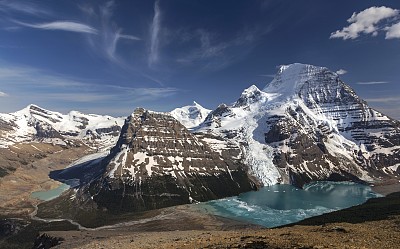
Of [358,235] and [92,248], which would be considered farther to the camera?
[92,248]

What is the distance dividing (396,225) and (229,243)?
3441 centimetres

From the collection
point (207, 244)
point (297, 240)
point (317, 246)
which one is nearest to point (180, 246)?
point (207, 244)

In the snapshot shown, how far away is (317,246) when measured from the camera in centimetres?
4975

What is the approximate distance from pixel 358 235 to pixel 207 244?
2623cm

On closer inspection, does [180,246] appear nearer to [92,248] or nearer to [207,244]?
[207,244]

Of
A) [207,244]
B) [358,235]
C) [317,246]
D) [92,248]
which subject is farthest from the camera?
A: [92,248]

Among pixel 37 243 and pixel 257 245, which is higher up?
pixel 257 245

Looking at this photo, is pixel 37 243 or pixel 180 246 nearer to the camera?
pixel 180 246

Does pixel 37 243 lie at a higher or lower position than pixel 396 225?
lower

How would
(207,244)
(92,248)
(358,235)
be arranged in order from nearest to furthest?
(358,235)
(207,244)
(92,248)

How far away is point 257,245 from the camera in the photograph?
56.6m

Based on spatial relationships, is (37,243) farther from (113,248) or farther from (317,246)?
(317,246)

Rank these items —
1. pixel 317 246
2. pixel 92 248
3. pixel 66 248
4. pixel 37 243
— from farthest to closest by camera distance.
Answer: pixel 37 243 → pixel 66 248 → pixel 92 248 → pixel 317 246

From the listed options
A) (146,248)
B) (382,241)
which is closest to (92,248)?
(146,248)
